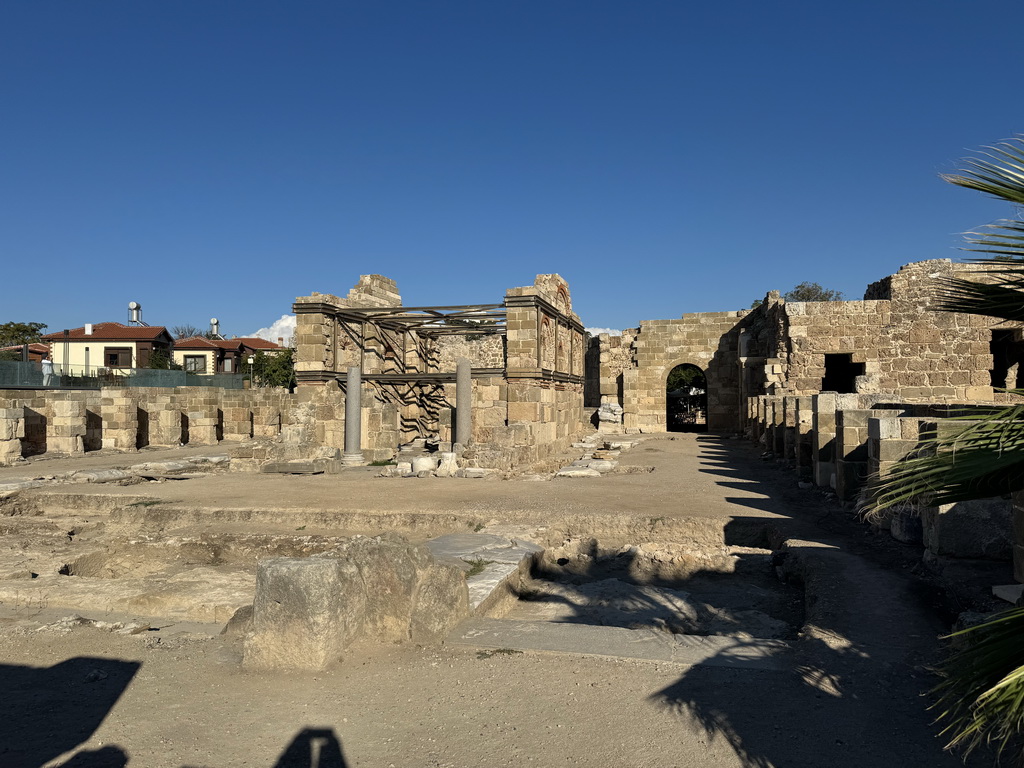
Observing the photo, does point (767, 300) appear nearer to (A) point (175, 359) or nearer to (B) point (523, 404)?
(B) point (523, 404)

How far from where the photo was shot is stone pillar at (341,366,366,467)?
14.8 metres

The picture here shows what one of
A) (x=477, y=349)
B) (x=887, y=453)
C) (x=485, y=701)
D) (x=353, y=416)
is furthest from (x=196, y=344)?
(x=485, y=701)

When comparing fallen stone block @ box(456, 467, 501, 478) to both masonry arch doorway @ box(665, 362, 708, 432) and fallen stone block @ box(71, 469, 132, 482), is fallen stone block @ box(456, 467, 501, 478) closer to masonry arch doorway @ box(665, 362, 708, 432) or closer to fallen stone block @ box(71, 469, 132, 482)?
fallen stone block @ box(71, 469, 132, 482)

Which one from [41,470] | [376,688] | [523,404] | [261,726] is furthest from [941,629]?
[41,470]

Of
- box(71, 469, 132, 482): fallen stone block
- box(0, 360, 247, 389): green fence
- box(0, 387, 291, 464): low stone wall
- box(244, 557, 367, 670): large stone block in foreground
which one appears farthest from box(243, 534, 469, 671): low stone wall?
box(0, 360, 247, 389): green fence

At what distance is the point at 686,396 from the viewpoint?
119 ft

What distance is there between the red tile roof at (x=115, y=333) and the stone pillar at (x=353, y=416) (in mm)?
40478

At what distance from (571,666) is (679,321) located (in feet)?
67.6

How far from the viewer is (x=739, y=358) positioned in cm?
2155

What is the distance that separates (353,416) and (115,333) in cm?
4327

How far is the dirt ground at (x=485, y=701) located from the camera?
2.99 m

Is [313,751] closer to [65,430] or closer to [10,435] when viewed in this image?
[10,435]

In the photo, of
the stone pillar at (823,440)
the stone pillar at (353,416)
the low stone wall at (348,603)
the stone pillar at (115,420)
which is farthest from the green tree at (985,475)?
the stone pillar at (115,420)

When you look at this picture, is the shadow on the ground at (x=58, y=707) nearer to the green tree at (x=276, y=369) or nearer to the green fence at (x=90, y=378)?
the green fence at (x=90, y=378)
